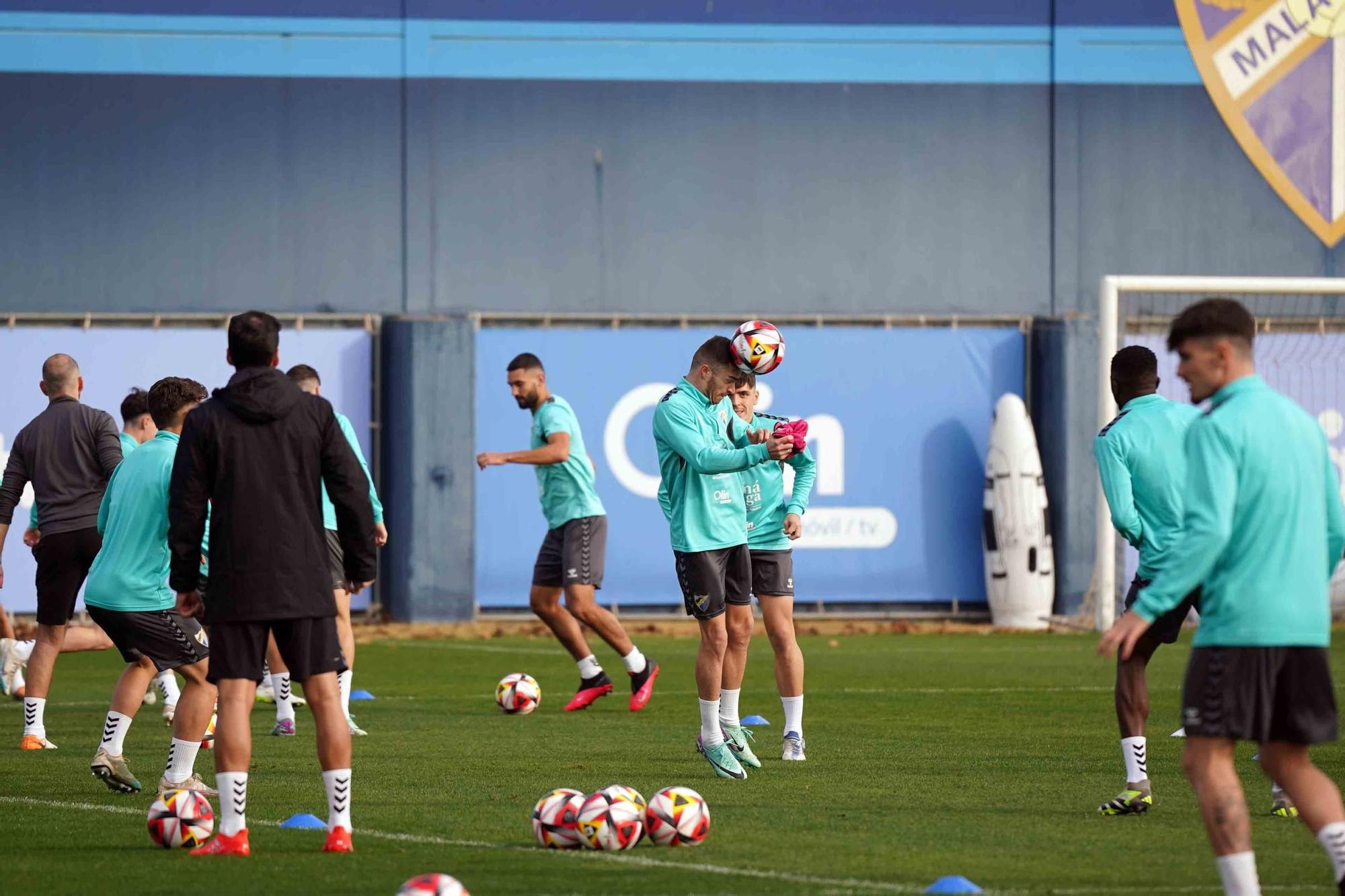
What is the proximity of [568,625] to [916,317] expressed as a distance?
10.1 m

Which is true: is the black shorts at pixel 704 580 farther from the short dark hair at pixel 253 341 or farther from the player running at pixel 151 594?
the short dark hair at pixel 253 341

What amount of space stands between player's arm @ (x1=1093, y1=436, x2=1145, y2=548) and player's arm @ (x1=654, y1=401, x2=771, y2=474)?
5.23ft

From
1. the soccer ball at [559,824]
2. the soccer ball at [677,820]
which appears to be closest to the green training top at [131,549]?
the soccer ball at [559,824]

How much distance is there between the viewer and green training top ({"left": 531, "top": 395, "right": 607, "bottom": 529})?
13953mm

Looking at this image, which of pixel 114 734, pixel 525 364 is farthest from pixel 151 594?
pixel 525 364

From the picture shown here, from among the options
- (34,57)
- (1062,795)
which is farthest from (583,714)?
(34,57)

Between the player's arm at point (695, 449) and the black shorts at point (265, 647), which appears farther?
the player's arm at point (695, 449)

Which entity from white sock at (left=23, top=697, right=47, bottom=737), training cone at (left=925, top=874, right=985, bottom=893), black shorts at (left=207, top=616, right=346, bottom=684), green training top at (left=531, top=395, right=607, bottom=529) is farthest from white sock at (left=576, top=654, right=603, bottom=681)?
training cone at (left=925, top=874, right=985, bottom=893)

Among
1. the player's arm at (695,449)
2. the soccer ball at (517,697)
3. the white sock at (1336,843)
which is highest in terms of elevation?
the player's arm at (695,449)

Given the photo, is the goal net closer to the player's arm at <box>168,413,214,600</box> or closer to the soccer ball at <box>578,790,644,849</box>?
the soccer ball at <box>578,790,644,849</box>

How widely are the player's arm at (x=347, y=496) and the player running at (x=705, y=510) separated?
8.35ft

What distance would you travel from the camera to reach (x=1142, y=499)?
8703mm

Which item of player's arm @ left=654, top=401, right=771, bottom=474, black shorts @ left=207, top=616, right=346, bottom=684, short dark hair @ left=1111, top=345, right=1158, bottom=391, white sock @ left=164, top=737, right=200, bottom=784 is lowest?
white sock @ left=164, top=737, right=200, bottom=784

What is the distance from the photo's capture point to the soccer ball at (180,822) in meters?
7.61
